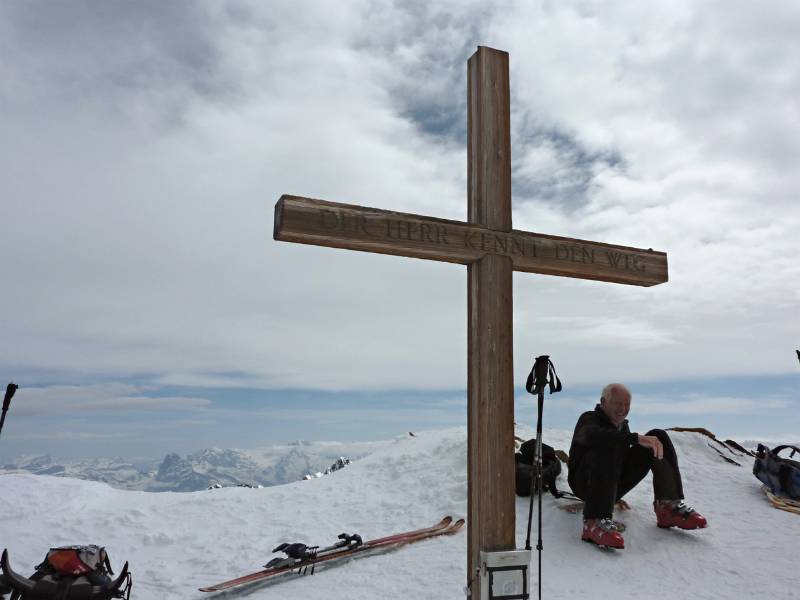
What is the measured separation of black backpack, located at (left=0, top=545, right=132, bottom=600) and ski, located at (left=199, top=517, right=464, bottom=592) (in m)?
1.49

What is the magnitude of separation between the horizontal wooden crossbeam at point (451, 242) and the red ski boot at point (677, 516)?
2.98m

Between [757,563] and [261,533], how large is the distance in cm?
629

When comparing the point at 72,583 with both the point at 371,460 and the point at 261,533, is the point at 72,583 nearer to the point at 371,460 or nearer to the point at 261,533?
the point at 261,533

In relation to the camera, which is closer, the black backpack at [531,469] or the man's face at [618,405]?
the man's face at [618,405]

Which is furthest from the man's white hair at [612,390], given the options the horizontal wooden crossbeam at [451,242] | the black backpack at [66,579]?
the black backpack at [66,579]

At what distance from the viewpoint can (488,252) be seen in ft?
16.0

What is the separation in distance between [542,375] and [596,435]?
5.44 feet

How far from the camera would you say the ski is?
21.3ft

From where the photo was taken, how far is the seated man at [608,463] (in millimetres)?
6277

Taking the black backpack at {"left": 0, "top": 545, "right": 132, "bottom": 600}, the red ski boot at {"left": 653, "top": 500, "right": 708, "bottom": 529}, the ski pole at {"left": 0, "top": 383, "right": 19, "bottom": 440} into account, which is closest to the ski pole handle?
the ski pole at {"left": 0, "top": 383, "right": 19, "bottom": 440}

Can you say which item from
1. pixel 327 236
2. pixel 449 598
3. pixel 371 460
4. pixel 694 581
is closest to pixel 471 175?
pixel 327 236

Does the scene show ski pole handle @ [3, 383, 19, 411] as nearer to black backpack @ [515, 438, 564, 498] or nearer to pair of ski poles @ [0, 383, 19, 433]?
pair of ski poles @ [0, 383, 19, 433]

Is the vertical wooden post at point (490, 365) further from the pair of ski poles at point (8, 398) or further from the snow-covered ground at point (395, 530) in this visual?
the pair of ski poles at point (8, 398)

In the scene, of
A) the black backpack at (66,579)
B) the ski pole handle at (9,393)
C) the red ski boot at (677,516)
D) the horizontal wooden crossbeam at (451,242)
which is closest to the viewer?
the horizontal wooden crossbeam at (451,242)
